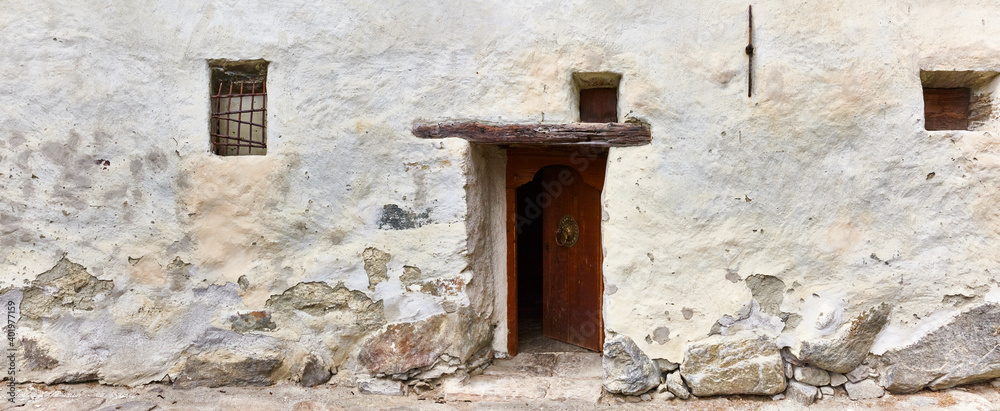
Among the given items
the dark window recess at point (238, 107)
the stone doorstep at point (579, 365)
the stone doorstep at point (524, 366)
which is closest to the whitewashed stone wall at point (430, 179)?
the dark window recess at point (238, 107)

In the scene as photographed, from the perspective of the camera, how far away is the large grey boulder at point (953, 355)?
3270mm

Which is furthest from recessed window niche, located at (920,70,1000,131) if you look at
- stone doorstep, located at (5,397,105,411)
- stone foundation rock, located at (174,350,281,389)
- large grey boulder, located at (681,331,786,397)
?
stone doorstep, located at (5,397,105,411)

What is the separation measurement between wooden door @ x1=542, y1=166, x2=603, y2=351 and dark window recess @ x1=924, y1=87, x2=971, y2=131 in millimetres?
1962

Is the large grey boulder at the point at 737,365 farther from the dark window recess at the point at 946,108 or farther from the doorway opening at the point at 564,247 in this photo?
the dark window recess at the point at 946,108

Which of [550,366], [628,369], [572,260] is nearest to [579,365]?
[550,366]

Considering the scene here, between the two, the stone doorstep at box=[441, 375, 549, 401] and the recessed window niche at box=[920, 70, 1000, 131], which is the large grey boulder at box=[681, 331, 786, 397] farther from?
the recessed window niche at box=[920, 70, 1000, 131]

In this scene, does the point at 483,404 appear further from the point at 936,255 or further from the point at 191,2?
the point at 191,2

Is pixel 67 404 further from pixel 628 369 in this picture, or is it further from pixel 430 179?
pixel 628 369

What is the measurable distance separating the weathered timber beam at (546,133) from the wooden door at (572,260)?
691mm

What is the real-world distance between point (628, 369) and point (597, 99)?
1.58 metres

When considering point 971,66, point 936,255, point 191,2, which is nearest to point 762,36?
point 971,66

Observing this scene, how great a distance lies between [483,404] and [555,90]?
5.99 ft

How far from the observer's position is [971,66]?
3.27 m

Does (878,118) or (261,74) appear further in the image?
(261,74)
